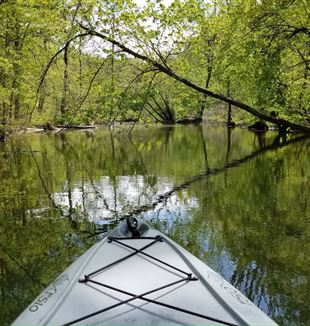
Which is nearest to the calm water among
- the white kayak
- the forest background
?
the white kayak

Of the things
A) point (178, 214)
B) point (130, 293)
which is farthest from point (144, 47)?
point (130, 293)

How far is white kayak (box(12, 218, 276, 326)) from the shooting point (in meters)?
2.54

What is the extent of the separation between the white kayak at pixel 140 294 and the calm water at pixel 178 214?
933 millimetres

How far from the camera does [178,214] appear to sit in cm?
702

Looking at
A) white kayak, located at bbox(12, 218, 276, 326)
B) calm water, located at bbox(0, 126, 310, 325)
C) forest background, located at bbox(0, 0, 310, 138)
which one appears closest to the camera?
white kayak, located at bbox(12, 218, 276, 326)

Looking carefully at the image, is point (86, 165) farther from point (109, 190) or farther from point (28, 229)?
point (28, 229)

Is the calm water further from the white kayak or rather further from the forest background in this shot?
the forest background

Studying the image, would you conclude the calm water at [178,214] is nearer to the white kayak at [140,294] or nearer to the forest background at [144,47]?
the white kayak at [140,294]

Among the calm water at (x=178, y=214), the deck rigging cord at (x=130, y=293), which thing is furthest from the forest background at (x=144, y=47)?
the deck rigging cord at (x=130, y=293)

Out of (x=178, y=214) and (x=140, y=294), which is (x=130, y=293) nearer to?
(x=140, y=294)

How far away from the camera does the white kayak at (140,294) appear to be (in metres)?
2.54

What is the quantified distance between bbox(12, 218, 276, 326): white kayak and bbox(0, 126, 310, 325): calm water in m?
0.93

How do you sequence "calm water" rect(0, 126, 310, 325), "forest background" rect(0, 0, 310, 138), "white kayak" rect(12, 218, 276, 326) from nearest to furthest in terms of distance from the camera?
"white kayak" rect(12, 218, 276, 326) < "calm water" rect(0, 126, 310, 325) < "forest background" rect(0, 0, 310, 138)

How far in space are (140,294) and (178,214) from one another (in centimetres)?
418
